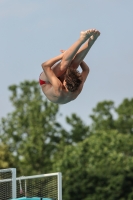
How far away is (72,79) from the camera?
9.43 metres

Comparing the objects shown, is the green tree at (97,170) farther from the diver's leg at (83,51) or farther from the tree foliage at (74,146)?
the diver's leg at (83,51)

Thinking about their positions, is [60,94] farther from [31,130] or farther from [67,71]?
[31,130]

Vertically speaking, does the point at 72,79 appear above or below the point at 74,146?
below

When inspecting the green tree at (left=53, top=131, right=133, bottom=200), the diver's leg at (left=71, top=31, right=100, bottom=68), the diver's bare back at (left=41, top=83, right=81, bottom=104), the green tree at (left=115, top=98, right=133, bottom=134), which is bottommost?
the diver's bare back at (left=41, top=83, right=81, bottom=104)

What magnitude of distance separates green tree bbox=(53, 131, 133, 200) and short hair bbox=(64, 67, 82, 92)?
2840 centimetres

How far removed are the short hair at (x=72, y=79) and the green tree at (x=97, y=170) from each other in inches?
1118

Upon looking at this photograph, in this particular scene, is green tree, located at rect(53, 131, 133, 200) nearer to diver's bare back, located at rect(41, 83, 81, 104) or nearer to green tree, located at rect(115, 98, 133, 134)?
green tree, located at rect(115, 98, 133, 134)

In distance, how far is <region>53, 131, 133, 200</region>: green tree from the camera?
37.7 metres

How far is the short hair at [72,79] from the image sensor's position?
9398 millimetres

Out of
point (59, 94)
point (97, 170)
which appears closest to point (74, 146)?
point (97, 170)

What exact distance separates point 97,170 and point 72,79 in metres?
29.0

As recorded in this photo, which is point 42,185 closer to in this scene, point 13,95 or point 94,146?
point 94,146

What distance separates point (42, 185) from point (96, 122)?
30.2 m

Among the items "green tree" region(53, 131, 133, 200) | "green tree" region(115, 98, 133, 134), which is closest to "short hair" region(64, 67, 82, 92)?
Result: "green tree" region(53, 131, 133, 200)
